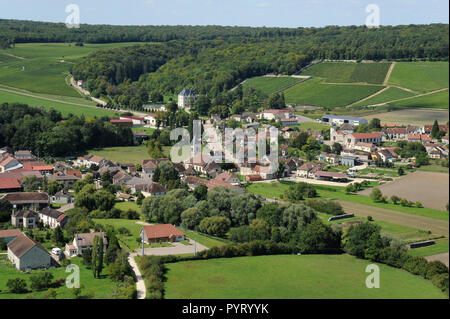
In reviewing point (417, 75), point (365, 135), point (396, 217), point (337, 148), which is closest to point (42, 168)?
point (337, 148)

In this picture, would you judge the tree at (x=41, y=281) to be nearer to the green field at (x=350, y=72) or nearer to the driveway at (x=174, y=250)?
the driveway at (x=174, y=250)

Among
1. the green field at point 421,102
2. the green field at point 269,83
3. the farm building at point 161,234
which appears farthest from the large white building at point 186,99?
the farm building at point 161,234

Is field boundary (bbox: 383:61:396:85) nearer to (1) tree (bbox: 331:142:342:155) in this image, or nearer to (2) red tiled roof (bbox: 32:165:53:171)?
(1) tree (bbox: 331:142:342:155)

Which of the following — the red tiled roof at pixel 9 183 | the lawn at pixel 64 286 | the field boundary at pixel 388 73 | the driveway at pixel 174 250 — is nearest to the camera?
the lawn at pixel 64 286

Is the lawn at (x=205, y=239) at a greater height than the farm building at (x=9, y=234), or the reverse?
the farm building at (x=9, y=234)

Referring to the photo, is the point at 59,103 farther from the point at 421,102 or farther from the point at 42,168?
the point at 421,102

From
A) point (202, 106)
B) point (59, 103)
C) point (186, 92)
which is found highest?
point (186, 92)
